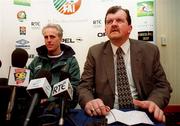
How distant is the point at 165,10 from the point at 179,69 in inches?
34.2

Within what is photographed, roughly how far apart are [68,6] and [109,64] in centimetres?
147

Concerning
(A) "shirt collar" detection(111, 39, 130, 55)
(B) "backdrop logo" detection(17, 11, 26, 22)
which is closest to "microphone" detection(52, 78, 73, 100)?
(A) "shirt collar" detection(111, 39, 130, 55)

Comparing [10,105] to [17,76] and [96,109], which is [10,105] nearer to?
[17,76]

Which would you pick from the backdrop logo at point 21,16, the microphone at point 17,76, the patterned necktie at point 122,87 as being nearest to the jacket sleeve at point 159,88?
the patterned necktie at point 122,87

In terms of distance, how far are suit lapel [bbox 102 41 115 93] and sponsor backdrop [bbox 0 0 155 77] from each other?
3.49 feet

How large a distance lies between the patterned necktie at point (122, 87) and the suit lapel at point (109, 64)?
0.16 feet

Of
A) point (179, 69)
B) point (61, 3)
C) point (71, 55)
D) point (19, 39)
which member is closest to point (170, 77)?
point (179, 69)

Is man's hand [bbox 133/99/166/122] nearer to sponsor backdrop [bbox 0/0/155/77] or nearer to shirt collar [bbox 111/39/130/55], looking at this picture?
shirt collar [bbox 111/39/130/55]

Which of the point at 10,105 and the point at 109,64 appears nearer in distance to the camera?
the point at 10,105

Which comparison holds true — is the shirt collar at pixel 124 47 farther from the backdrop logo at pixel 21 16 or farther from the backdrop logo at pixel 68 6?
the backdrop logo at pixel 21 16

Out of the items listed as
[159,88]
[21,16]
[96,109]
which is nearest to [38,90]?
[96,109]

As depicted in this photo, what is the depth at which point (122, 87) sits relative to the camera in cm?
229

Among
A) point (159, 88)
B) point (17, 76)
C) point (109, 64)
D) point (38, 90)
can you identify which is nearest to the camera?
point (38, 90)

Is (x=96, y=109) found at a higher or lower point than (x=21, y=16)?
lower
